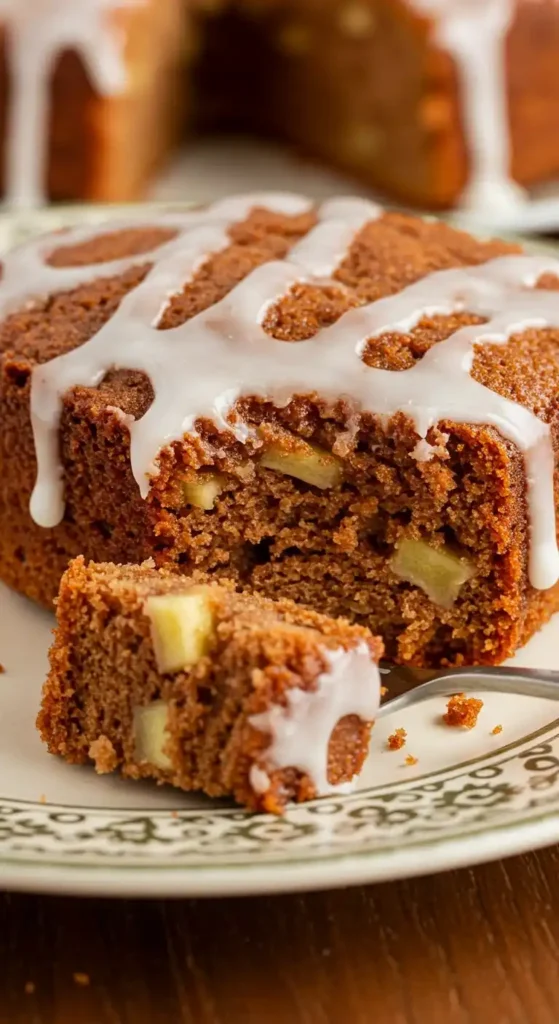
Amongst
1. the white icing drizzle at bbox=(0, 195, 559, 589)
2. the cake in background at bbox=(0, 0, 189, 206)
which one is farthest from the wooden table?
the cake in background at bbox=(0, 0, 189, 206)

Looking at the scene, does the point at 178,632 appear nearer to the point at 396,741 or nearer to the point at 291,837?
the point at 291,837

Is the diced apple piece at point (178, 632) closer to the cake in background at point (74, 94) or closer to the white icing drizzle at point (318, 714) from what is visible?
the white icing drizzle at point (318, 714)

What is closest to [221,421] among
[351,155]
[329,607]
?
[329,607]

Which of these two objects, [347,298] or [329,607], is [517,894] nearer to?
[329,607]

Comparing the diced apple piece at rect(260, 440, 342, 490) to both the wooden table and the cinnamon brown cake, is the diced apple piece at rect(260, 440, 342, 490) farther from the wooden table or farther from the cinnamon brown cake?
the wooden table

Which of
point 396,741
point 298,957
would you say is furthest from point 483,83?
point 298,957

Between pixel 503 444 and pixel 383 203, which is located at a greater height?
pixel 503 444
